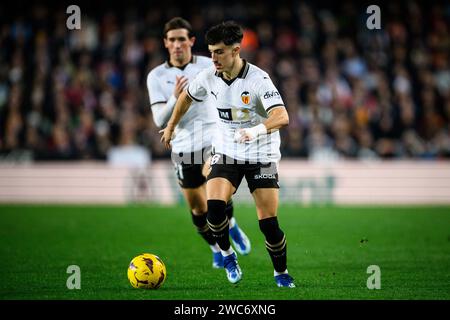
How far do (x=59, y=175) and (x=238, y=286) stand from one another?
12601 millimetres

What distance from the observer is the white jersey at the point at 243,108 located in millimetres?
8203

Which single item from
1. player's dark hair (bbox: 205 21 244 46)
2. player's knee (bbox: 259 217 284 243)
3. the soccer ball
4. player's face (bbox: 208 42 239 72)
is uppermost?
player's dark hair (bbox: 205 21 244 46)

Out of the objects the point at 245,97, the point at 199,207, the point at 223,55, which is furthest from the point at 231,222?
the point at 223,55

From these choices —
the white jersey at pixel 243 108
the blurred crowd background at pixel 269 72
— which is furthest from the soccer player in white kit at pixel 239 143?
the blurred crowd background at pixel 269 72

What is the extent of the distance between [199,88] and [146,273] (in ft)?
6.65

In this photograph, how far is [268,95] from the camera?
8.02 meters

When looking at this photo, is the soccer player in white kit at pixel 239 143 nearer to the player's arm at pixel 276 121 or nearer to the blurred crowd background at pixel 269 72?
the player's arm at pixel 276 121

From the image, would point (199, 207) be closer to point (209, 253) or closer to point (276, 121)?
point (209, 253)

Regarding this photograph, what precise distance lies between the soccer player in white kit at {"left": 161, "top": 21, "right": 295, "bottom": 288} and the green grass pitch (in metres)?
0.48

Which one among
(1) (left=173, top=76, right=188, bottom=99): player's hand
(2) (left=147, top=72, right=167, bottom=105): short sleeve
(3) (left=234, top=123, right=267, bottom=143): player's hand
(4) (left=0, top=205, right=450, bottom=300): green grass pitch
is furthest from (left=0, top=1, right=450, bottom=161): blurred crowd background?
(3) (left=234, top=123, right=267, bottom=143): player's hand

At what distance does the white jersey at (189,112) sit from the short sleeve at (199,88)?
152 centimetres

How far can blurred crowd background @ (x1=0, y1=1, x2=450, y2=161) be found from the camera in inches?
806

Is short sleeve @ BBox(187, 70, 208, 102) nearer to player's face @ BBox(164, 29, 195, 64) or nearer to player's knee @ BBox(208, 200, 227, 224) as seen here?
player's knee @ BBox(208, 200, 227, 224)

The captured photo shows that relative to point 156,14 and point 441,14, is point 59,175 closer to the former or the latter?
point 156,14
